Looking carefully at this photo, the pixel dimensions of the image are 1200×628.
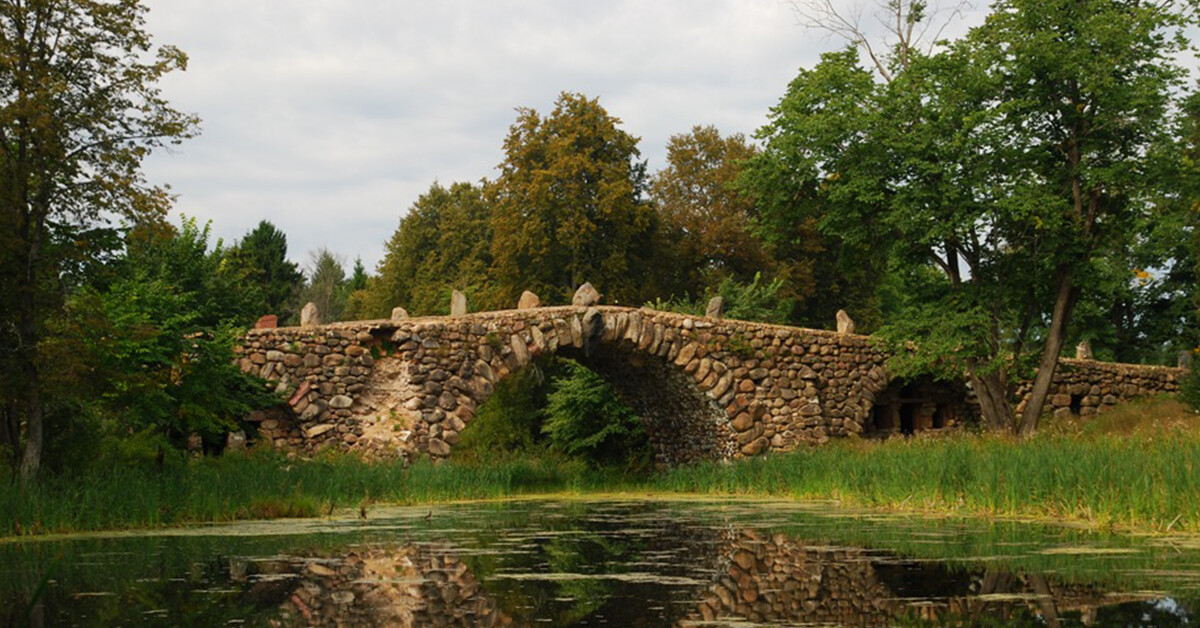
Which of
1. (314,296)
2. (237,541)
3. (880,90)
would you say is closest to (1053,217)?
(880,90)

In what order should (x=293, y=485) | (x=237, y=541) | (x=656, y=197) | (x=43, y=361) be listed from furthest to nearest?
(x=656, y=197)
(x=293, y=485)
(x=43, y=361)
(x=237, y=541)

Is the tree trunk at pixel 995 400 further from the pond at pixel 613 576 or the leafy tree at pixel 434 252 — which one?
the leafy tree at pixel 434 252

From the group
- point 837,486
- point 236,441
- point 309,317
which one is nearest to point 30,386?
point 236,441

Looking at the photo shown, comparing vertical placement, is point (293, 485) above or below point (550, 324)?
below

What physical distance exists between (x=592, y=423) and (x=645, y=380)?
285cm

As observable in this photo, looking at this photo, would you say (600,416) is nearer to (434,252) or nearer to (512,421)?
(512,421)

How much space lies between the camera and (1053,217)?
61.2ft

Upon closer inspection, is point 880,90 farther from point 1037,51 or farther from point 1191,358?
point 1191,358

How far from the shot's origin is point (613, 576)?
6539mm

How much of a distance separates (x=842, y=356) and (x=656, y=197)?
16.2 meters

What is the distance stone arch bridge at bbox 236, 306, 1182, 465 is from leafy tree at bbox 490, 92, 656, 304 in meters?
7.52

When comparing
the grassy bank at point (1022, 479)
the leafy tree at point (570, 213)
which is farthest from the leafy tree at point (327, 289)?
the grassy bank at point (1022, 479)

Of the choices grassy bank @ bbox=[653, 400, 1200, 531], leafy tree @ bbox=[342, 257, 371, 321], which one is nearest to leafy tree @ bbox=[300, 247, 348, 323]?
leafy tree @ bbox=[342, 257, 371, 321]

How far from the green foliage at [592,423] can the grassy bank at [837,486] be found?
6.57 m
